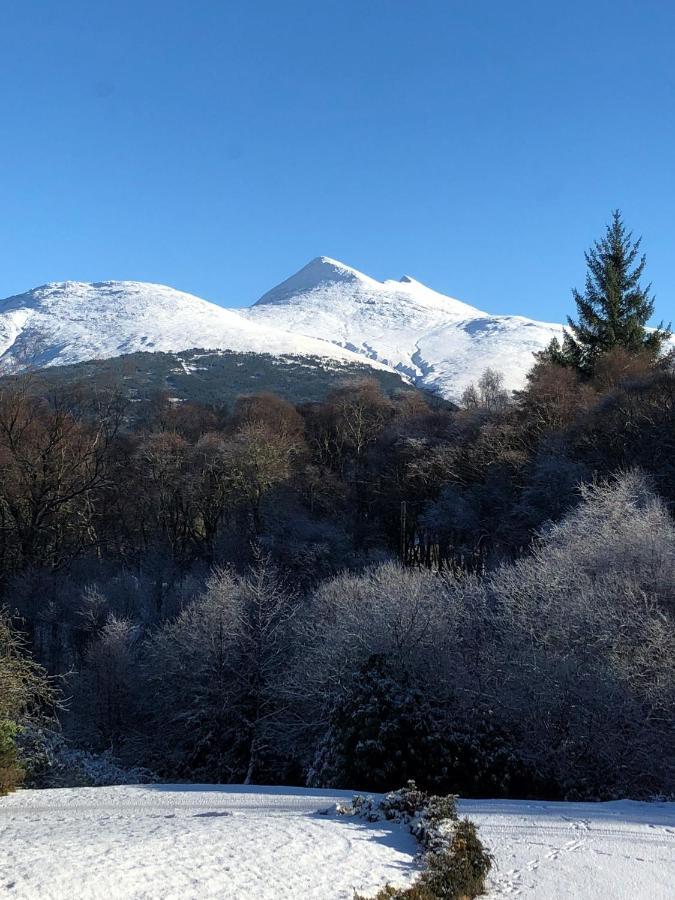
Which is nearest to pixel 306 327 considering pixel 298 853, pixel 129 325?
pixel 129 325

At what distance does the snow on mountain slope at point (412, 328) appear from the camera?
126 meters

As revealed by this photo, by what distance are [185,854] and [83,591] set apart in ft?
85.4

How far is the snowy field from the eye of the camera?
7055mm

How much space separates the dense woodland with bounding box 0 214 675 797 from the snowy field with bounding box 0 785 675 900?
4.43 metres

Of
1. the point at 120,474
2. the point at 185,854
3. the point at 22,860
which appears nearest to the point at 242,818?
the point at 185,854

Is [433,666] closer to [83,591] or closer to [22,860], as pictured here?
[22,860]

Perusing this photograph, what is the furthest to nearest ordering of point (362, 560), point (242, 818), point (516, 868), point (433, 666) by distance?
point (362, 560)
point (433, 666)
point (242, 818)
point (516, 868)

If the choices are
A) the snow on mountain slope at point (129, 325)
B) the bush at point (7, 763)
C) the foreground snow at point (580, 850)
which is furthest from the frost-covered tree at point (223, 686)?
the snow on mountain slope at point (129, 325)

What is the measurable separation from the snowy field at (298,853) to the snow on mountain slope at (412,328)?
93.0m

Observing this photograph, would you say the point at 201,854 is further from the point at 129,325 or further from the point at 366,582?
the point at 129,325

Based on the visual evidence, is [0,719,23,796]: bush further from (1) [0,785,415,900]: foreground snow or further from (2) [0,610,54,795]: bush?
(1) [0,785,415,900]: foreground snow

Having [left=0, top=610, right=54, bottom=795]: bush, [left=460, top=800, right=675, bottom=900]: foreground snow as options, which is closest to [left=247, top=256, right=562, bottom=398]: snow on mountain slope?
[left=0, top=610, right=54, bottom=795]: bush

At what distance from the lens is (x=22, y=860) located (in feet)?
24.7

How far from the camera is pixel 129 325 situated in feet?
468
